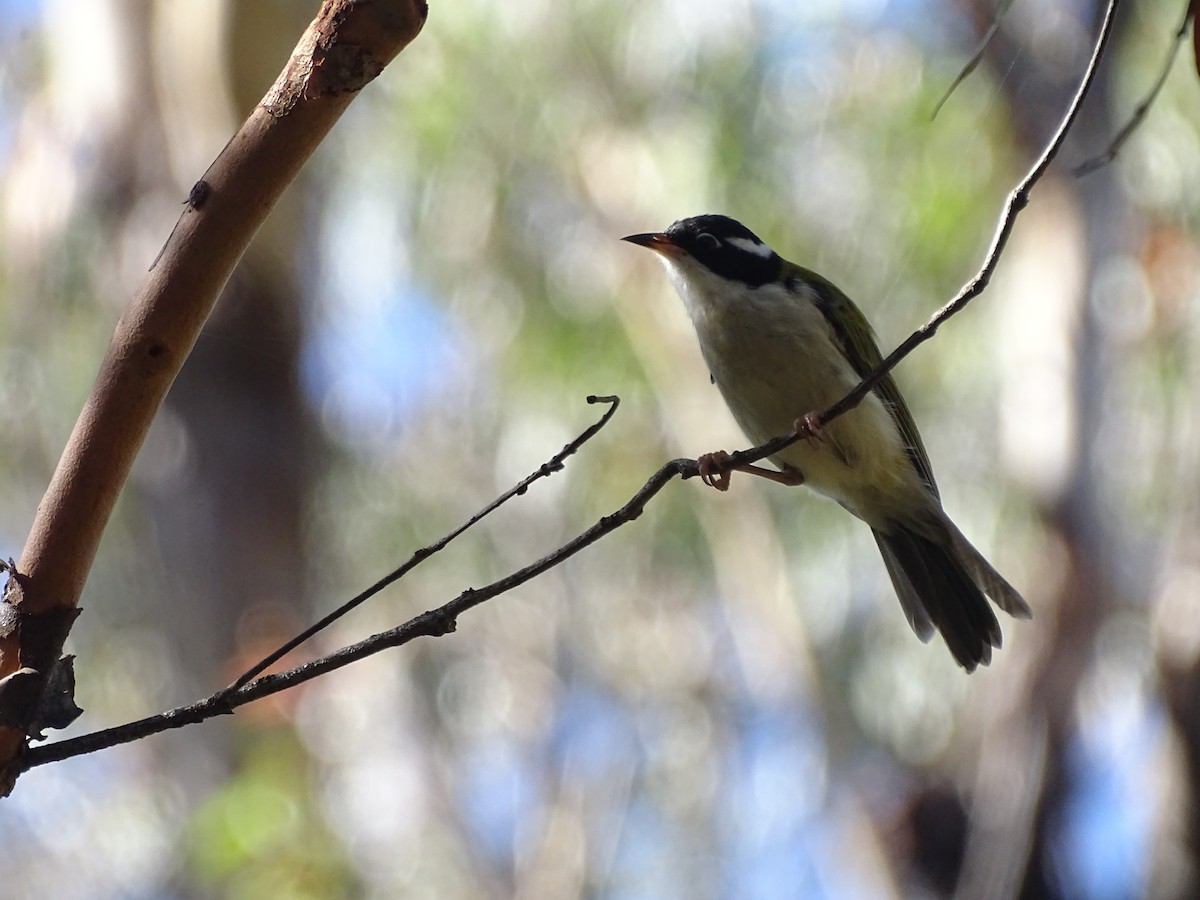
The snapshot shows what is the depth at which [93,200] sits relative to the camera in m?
8.81

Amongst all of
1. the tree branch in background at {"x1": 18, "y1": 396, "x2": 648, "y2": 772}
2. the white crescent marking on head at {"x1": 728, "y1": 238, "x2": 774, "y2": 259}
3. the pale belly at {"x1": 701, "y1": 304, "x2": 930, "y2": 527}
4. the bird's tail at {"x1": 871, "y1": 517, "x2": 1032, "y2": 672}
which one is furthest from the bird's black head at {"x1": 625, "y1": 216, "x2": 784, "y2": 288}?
the tree branch in background at {"x1": 18, "y1": 396, "x2": 648, "y2": 772}

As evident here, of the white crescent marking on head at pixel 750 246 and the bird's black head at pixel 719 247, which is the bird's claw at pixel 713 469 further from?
the white crescent marking on head at pixel 750 246

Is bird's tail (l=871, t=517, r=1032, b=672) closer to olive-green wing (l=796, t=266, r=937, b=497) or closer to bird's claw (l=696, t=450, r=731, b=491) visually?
olive-green wing (l=796, t=266, r=937, b=497)

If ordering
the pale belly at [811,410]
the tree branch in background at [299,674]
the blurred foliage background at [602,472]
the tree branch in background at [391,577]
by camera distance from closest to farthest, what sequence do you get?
the tree branch in background at [299,674] → the tree branch in background at [391,577] → the pale belly at [811,410] → the blurred foliage background at [602,472]

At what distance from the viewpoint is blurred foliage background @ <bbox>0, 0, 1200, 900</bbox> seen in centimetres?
793

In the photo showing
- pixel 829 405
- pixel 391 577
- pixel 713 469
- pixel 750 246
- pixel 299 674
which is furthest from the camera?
pixel 750 246

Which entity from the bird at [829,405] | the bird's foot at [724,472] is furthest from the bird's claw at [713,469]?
the bird at [829,405]

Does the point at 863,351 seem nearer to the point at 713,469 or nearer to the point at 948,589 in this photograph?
the point at 948,589

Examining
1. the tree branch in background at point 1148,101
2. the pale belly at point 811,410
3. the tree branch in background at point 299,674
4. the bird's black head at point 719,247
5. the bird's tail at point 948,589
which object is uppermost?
the bird's black head at point 719,247

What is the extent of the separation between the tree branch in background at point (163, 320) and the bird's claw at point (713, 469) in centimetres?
133

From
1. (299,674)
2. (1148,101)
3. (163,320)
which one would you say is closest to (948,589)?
(1148,101)

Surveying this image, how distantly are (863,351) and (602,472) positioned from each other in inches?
234

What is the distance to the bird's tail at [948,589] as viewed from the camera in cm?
489

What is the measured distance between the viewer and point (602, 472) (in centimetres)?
1080
